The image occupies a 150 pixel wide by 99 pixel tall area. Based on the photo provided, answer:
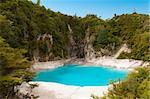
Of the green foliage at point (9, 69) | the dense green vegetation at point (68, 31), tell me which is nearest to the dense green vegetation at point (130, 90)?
the green foliage at point (9, 69)

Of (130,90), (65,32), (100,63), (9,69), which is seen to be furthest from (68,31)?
(130,90)

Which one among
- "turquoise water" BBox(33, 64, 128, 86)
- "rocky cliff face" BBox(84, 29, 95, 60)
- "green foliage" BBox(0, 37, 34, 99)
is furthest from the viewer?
"rocky cliff face" BBox(84, 29, 95, 60)

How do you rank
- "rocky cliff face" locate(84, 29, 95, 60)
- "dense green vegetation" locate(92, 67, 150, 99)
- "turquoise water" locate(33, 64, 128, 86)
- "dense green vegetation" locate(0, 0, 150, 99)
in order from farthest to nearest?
1. "rocky cliff face" locate(84, 29, 95, 60)
2. "dense green vegetation" locate(0, 0, 150, 99)
3. "turquoise water" locate(33, 64, 128, 86)
4. "dense green vegetation" locate(92, 67, 150, 99)

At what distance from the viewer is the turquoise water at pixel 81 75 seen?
1334 inches

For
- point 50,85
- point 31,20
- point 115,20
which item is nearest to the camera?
point 50,85

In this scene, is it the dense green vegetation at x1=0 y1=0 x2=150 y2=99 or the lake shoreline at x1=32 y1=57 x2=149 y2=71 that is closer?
the dense green vegetation at x1=0 y1=0 x2=150 y2=99

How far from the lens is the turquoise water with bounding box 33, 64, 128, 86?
111ft

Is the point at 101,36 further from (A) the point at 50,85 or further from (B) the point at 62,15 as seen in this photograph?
(A) the point at 50,85

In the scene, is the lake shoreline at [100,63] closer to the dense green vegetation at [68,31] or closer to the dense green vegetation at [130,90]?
the dense green vegetation at [68,31]

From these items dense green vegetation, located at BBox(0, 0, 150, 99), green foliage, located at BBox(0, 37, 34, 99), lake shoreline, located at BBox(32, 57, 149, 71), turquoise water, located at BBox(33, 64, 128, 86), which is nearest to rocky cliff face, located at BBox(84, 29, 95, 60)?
dense green vegetation, located at BBox(0, 0, 150, 99)

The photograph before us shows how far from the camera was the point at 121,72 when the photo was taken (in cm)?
4072

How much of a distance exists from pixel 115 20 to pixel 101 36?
5072 mm

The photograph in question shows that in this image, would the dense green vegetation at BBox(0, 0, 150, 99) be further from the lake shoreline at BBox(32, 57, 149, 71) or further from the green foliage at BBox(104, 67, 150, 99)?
the green foliage at BBox(104, 67, 150, 99)

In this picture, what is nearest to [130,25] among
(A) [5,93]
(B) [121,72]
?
(B) [121,72]
